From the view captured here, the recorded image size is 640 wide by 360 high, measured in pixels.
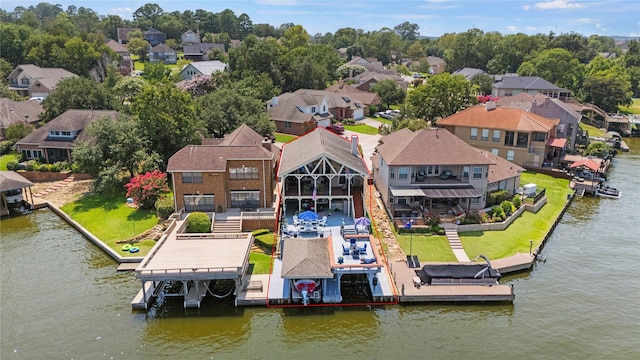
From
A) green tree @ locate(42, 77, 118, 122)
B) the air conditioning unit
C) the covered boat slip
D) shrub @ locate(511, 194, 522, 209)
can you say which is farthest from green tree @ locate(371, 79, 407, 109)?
the covered boat slip

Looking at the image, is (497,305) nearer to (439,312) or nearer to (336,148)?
(439,312)

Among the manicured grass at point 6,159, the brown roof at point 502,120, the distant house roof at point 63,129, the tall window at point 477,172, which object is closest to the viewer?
the tall window at point 477,172

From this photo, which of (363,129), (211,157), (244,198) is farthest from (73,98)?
(363,129)

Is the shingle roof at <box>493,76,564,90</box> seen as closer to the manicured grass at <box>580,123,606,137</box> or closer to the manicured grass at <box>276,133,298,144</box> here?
the manicured grass at <box>580,123,606,137</box>

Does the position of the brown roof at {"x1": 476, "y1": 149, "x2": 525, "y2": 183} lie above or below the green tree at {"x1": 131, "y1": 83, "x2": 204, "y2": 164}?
below

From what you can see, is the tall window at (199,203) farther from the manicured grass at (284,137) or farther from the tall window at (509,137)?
the tall window at (509,137)

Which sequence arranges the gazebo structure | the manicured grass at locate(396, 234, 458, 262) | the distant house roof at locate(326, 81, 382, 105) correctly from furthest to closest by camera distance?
the distant house roof at locate(326, 81, 382, 105) → the gazebo structure → the manicured grass at locate(396, 234, 458, 262)

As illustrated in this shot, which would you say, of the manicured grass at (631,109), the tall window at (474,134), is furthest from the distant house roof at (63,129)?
the manicured grass at (631,109)
